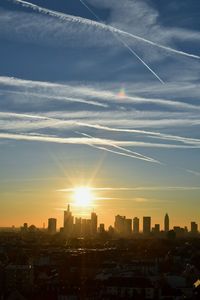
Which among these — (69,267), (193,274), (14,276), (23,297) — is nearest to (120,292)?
(23,297)

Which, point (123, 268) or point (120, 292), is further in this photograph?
point (123, 268)

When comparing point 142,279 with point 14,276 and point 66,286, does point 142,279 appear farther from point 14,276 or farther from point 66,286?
point 14,276

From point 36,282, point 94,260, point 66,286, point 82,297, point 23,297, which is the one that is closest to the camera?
point 23,297

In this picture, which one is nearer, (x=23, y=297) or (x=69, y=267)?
(x=23, y=297)

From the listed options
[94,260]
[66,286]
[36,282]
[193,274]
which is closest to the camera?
[66,286]

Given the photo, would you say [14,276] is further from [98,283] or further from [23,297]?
[23,297]

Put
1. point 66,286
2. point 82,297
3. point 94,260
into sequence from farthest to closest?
point 94,260 < point 66,286 < point 82,297

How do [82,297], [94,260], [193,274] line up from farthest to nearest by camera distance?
[94,260]
[193,274]
[82,297]

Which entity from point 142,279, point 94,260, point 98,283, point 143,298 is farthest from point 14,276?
point 94,260

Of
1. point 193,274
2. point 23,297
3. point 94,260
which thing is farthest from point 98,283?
point 94,260
